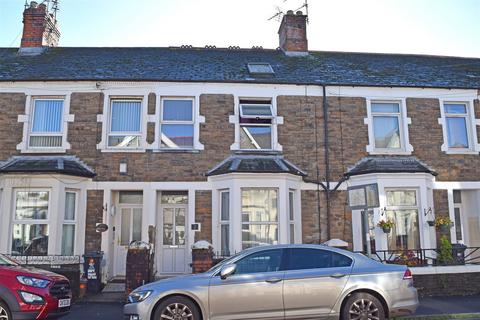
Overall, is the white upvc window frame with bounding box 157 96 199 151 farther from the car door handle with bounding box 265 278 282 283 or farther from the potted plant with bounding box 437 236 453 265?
the potted plant with bounding box 437 236 453 265

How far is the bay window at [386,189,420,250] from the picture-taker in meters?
12.5

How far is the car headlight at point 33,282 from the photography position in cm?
687

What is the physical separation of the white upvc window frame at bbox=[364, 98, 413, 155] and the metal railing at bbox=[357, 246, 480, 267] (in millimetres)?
3071

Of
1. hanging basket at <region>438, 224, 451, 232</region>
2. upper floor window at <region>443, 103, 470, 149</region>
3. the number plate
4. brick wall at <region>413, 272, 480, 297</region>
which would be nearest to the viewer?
the number plate

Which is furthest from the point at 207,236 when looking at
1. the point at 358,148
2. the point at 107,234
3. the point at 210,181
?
the point at 358,148

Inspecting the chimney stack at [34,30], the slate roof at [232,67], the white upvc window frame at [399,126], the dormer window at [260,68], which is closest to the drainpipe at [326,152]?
the slate roof at [232,67]

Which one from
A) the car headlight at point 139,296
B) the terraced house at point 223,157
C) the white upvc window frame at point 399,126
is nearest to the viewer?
the car headlight at point 139,296

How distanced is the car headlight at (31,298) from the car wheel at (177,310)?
1.90 m

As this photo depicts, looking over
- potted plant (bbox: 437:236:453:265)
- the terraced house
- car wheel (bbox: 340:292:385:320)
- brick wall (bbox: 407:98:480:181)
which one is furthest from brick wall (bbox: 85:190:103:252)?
brick wall (bbox: 407:98:480:181)

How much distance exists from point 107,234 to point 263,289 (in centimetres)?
688

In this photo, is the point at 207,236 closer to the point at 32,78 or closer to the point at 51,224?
the point at 51,224

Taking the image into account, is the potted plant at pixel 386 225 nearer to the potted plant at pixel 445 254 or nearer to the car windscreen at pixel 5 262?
the potted plant at pixel 445 254

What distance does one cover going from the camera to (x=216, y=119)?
42.9ft

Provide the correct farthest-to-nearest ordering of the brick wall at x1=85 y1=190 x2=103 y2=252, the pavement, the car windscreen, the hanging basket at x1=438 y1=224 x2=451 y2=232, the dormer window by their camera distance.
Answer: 1. the dormer window
2. the hanging basket at x1=438 y1=224 x2=451 y2=232
3. the brick wall at x1=85 y1=190 x2=103 y2=252
4. the pavement
5. the car windscreen
